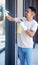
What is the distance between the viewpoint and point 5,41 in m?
2.74

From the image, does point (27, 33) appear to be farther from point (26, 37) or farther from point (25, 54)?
point (25, 54)

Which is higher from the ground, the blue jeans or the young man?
the young man

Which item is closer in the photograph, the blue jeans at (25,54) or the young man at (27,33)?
the young man at (27,33)

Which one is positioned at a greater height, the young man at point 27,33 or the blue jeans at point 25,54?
the young man at point 27,33

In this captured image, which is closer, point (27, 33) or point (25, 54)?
point (27, 33)

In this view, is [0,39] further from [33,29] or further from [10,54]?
[33,29]

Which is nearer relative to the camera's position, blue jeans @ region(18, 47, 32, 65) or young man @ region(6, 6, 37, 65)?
young man @ region(6, 6, 37, 65)

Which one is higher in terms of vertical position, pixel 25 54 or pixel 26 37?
pixel 26 37

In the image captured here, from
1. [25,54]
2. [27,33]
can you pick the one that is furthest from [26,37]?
[25,54]

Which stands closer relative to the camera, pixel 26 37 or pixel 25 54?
pixel 26 37

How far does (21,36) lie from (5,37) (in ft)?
1.43

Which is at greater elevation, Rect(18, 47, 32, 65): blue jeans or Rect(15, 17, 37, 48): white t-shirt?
Rect(15, 17, 37, 48): white t-shirt

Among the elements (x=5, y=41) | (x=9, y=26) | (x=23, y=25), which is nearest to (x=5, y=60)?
(x=5, y=41)

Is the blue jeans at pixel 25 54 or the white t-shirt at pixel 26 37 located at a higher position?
the white t-shirt at pixel 26 37
